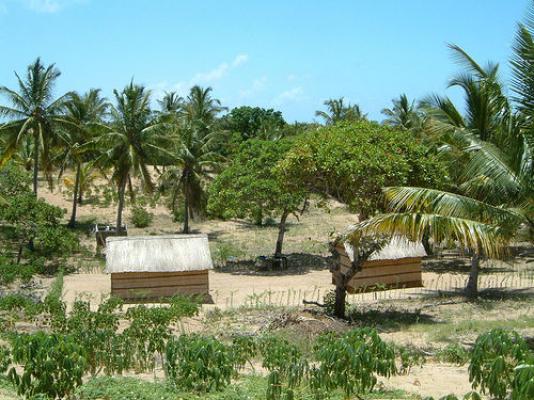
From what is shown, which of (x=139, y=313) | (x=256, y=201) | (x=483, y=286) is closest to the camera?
(x=139, y=313)

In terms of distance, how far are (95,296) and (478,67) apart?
13.5m

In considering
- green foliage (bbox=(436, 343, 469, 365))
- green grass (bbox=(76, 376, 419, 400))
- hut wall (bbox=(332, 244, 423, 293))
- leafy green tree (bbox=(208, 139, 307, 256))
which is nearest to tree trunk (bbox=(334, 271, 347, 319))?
green foliage (bbox=(436, 343, 469, 365))

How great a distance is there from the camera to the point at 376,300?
19.3 m

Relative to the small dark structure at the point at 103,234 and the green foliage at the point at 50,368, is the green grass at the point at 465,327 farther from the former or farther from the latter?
the small dark structure at the point at 103,234

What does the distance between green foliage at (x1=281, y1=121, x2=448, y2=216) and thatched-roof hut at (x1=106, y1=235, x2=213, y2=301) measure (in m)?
5.44

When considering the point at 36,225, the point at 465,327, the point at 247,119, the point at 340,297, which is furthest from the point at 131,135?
the point at 247,119

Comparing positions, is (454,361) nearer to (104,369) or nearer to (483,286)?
(104,369)

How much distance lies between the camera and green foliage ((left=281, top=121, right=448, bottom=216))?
589 inches

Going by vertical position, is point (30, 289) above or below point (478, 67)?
below

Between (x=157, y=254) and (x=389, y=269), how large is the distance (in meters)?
7.53

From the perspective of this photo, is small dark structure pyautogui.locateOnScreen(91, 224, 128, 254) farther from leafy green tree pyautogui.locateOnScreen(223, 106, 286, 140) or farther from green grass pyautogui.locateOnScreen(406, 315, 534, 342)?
leafy green tree pyautogui.locateOnScreen(223, 106, 286, 140)

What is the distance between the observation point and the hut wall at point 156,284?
1964 centimetres

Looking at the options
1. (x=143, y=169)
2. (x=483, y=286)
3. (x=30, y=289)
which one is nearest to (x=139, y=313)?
(x=30, y=289)

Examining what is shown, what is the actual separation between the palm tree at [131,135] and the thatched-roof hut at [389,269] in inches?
509
